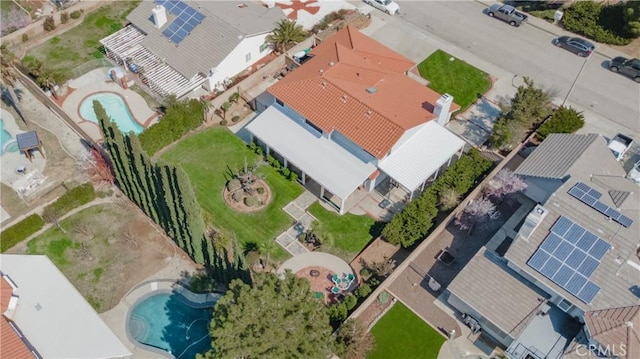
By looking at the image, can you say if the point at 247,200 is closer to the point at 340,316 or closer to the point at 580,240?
the point at 340,316

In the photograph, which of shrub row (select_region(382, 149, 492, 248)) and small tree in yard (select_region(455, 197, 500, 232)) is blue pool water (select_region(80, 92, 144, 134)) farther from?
small tree in yard (select_region(455, 197, 500, 232))

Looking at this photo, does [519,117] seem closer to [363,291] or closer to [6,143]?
[363,291]

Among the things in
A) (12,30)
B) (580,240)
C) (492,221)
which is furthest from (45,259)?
(580,240)

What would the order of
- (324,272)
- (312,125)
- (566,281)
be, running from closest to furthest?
(566,281)
(324,272)
(312,125)

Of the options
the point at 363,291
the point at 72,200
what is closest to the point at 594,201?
the point at 363,291

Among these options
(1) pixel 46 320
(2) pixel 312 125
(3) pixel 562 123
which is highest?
(2) pixel 312 125

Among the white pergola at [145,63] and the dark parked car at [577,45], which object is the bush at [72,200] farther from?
the dark parked car at [577,45]

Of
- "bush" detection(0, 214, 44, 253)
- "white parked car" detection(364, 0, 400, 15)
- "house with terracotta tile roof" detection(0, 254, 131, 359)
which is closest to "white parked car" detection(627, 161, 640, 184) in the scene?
"white parked car" detection(364, 0, 400, 15)
